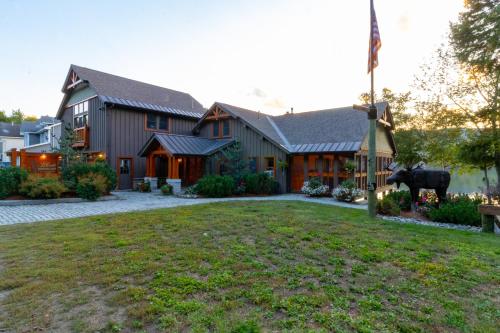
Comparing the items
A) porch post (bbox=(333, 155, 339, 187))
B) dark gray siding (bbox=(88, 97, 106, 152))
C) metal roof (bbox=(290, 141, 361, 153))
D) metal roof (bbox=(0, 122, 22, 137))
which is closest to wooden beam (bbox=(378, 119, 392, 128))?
metal roof (bbox=(290, 141, 361, 153))

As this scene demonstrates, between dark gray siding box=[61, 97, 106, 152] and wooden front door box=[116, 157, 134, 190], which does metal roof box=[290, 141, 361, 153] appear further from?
dark gray siding box=[61, 97, 106, 152]

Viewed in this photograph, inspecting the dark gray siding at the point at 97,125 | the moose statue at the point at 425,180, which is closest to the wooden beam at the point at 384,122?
the moose statue at the point at 425,180

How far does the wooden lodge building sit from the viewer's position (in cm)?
1600

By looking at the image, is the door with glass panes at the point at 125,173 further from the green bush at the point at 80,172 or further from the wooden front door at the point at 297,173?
the wooden front door at the point at 297,173

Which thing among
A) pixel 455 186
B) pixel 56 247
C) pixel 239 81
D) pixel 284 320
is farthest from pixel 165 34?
pixel 455 186

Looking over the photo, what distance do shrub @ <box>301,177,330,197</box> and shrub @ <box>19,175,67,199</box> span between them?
40.1ft

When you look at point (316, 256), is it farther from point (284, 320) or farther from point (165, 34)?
point (165, 34)

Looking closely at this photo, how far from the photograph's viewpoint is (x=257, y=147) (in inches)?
683

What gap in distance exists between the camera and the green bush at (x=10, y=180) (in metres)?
11.4

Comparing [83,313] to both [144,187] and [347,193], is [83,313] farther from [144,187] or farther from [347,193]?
[144,187]

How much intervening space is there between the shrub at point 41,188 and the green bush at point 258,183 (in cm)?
929

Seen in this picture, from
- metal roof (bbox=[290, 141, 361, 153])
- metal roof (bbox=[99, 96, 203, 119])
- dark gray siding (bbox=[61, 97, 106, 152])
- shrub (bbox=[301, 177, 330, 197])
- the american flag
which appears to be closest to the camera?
the american flag

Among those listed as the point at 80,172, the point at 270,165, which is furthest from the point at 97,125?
the point at 270,165

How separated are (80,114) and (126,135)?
210 inches
